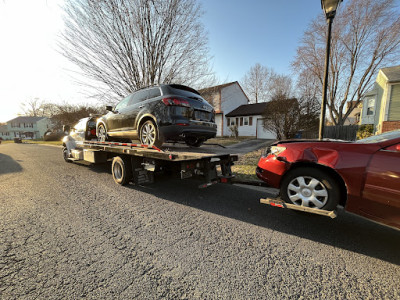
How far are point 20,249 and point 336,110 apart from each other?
75.8 ft

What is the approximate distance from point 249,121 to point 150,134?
19.1 m

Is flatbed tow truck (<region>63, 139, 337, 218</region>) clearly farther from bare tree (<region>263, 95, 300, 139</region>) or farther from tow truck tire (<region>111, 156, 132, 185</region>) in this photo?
bare tree (<region>263, 95, 300, 139</region>)

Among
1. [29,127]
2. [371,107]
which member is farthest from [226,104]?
[29,127]

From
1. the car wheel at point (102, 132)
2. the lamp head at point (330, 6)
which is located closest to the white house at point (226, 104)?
the car wheel at point (102, 132)

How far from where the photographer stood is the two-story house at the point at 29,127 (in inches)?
2554

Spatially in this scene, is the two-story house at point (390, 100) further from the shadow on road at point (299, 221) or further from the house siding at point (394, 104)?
the shadow on road at point (299, 221)

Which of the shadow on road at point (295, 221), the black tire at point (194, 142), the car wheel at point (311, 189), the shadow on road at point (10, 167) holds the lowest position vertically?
the shadow on road at point (295, 221)

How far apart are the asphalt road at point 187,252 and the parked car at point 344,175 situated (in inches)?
20.9

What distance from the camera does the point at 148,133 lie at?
15.0 ft

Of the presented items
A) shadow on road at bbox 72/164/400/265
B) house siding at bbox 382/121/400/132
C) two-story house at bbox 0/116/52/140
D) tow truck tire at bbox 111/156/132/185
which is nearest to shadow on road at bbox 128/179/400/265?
shadow on road at bbox 72/164/400/265

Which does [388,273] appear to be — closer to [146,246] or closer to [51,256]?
[146,246]

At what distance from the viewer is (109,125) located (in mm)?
6051

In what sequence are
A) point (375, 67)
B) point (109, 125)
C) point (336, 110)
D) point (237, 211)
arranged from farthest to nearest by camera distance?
1. point (336, 110)
2. point (375, 67)
3. point (109, 125)
4. point (237, 211)

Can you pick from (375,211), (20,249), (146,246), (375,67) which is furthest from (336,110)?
(20,249)
